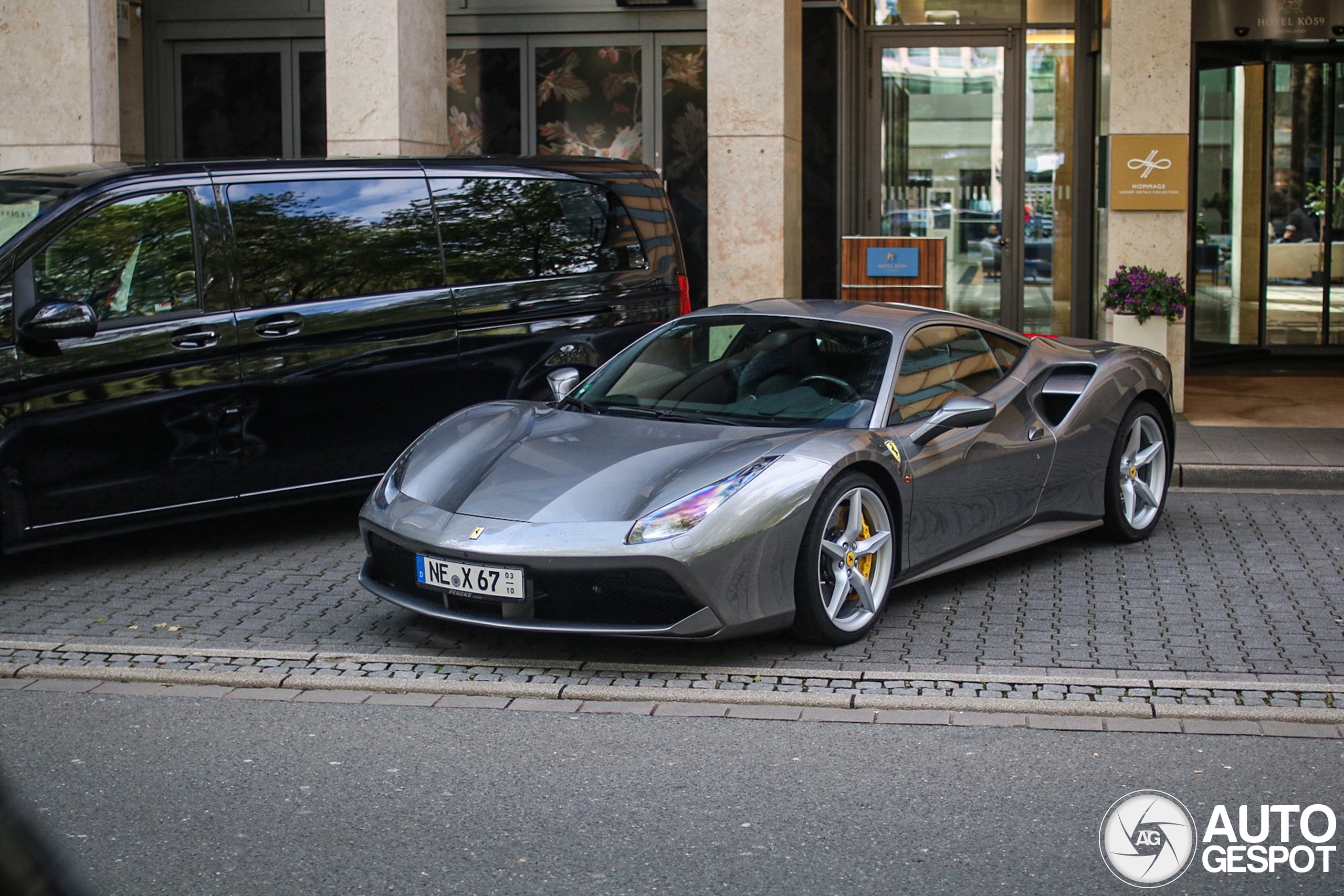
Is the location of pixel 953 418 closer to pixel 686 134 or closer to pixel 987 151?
pixel 686 134

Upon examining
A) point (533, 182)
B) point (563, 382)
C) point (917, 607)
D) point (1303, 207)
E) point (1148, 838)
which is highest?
point (1303, 207)

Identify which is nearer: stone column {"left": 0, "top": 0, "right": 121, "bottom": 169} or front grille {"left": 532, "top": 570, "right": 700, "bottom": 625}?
front grille {"left": 532, "top": 570, "right": 700, "bottom": 625}

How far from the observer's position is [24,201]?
7102 millimetres

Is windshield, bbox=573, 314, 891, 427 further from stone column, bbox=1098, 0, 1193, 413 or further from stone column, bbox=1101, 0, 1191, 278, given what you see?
stone column, bbox=1101, 0, 1191, 278

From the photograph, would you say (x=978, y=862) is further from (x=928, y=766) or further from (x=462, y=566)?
(x=462, y=566)

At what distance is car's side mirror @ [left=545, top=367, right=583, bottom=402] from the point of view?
6.96 m

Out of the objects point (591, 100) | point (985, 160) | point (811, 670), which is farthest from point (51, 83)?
point (811, 670)

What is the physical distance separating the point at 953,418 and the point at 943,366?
0.50 m

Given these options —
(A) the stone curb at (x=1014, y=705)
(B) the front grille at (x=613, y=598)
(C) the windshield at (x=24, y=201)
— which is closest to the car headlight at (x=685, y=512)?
(B) the front grille at (x=613, y=598)

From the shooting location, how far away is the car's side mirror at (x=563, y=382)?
22.9 feet

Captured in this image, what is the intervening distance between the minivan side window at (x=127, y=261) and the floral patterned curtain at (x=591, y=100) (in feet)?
26.6

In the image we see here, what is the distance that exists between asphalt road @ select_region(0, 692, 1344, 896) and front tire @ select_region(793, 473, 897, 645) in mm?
775

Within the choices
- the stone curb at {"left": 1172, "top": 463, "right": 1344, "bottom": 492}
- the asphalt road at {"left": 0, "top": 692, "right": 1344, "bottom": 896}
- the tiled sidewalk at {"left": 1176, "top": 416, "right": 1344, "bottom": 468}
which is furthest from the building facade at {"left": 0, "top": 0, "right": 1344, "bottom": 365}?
the asphalt road at {"left": 0, "top": 692, "right": 1344, "bottom": 896}

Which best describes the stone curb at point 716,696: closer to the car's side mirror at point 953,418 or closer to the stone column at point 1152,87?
the car's side mirror at point 953,418
